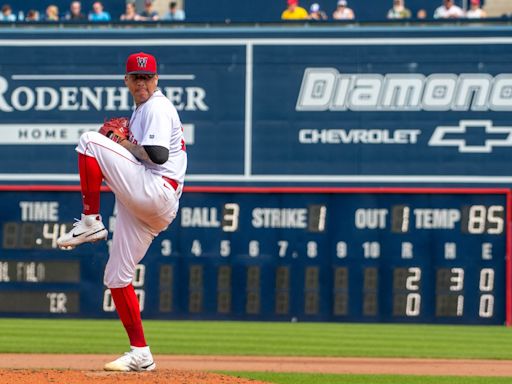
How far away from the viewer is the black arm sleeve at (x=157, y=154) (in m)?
7.84

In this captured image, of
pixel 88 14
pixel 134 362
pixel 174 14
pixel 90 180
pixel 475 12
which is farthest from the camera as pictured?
pixel 88 14

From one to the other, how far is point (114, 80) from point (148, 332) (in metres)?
3.63

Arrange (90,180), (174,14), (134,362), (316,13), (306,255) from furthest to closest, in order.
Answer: (174,14) → (316,13) → (306,255) → (134,362) → (90,180)

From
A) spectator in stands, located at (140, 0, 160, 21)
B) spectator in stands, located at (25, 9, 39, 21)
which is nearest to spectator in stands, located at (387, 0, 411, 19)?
spectator in stands, located at (140, 0, 160, 21)

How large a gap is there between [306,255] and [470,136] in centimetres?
276

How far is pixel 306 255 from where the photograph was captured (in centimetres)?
1695

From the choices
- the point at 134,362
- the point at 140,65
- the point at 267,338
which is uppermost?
the point at 140,65

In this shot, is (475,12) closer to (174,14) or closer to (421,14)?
(421,14)

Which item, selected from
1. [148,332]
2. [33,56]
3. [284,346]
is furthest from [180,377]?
[33,56]

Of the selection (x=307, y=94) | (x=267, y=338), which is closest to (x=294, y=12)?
(x=307, y=94)

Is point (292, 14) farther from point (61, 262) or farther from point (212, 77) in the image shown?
point (61, 262)

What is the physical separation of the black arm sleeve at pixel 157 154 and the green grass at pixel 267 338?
19.1 ft

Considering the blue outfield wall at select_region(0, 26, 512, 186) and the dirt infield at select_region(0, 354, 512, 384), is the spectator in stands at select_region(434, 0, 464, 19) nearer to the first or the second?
the blue outfield wall at select_region(0, 26, 512, 186)

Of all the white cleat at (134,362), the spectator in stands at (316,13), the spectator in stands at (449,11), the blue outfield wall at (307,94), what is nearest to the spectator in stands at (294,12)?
the spectator in stands at (316,13)
